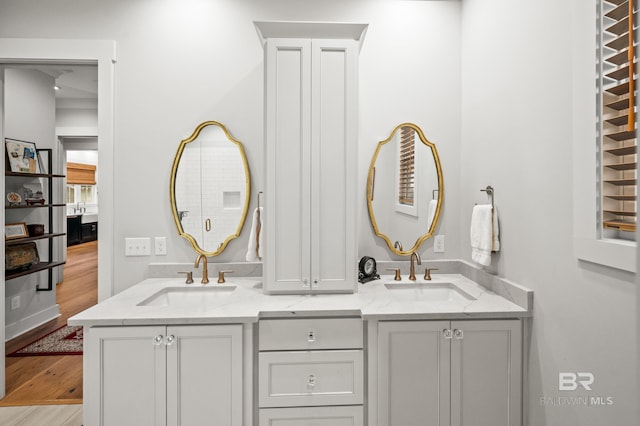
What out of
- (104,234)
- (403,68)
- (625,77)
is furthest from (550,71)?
(104,234)

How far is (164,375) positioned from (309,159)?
117 centimetres

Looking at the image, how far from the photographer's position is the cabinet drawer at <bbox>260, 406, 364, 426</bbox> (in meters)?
1.56

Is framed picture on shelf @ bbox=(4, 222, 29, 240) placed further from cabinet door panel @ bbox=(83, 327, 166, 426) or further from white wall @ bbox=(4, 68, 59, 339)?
cabinet door panel @ bbox=(83, 327, 166, 426)

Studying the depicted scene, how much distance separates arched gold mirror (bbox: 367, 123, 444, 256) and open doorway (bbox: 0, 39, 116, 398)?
1563mm

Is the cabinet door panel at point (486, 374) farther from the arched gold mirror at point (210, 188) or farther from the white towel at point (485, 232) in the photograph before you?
the arched gold mirror at point (210, 188)

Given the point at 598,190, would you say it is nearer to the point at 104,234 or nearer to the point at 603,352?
the point at 603,352

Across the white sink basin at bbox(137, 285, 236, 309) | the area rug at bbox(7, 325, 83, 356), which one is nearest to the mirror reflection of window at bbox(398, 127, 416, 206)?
the white sink basin at bbox(137, 285, 236, 309)

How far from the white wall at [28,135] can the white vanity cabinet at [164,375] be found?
76.6 inches

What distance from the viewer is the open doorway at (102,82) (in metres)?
2.09

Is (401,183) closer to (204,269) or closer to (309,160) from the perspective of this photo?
(309,160)

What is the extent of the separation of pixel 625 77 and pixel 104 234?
250cm

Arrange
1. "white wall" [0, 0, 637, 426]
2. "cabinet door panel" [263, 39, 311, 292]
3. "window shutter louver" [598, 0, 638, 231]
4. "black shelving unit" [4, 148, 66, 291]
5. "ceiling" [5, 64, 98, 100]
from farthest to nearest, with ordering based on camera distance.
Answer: "ceiling" [5, 64, 98, 100], "black shelving unit" [4, 148, 66, 291], "white wall" [0, 0, 637, 426], "cabinet door panel" [263, 39, 311, 292], "window shutter louver" [598, 0, 638, 231]

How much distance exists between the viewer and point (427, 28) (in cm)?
223

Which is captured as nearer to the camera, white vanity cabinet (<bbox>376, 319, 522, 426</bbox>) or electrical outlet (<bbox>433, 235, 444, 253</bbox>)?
white vanity cabinet (<bbox>376, 319, 522, 426</bbox>)
